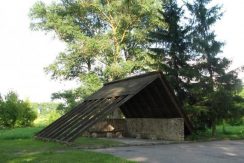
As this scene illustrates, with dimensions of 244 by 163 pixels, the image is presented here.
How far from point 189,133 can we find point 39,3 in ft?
68.2

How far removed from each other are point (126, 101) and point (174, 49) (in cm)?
421

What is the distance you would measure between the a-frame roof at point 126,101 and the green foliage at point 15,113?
A: 21638 millimetres

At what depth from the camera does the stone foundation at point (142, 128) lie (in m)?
18.8

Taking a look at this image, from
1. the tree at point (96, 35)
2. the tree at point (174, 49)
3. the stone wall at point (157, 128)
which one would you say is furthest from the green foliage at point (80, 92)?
the tree at point (174, 49)

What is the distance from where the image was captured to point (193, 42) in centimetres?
2036

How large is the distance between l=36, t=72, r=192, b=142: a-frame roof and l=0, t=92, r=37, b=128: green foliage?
21638 millimetres

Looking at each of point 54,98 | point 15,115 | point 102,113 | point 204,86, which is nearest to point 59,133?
point 102,113

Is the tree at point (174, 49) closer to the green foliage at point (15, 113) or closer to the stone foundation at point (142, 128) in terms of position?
the stone foundation at point (142, 128)

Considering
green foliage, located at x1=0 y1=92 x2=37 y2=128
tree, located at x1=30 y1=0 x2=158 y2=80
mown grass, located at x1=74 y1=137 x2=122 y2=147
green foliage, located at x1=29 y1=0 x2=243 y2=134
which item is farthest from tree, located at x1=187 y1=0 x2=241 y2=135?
green foliage, located at x1=0 y1=92 x2=37 y2=128

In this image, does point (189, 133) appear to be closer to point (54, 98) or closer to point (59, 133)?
point (59, 133)

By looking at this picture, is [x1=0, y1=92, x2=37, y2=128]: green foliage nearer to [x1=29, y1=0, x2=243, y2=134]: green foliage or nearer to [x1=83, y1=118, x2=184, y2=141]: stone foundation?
[x1=29, y1=0, x2=243, y2=134]: green foliage

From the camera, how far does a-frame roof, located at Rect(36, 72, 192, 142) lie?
1753cm

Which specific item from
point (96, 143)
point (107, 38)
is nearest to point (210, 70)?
point (96, 143)

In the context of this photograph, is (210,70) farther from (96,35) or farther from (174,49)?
(96,35)
